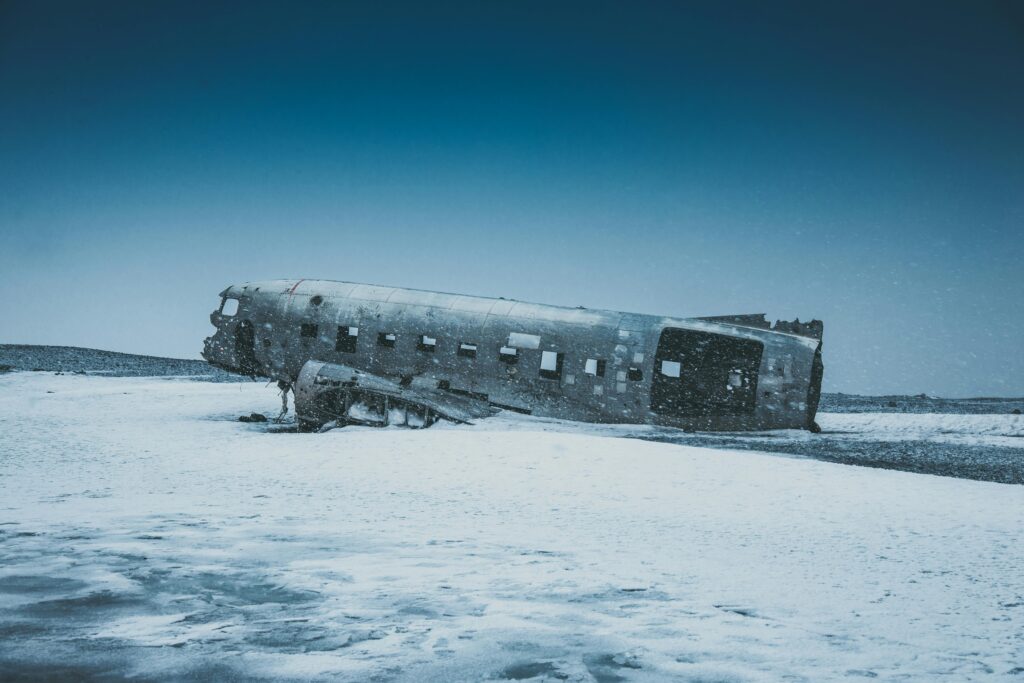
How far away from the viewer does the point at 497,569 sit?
6016mm

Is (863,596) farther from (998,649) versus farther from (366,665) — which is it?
(366,665)

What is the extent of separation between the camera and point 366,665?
394cm

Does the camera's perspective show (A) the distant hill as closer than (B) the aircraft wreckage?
No

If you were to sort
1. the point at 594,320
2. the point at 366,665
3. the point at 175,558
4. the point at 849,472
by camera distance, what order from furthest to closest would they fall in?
the point at 594,320, the point at 849,472, the point at 175,558, the point at 366,665

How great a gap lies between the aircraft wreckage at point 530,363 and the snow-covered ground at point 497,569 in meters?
4.89

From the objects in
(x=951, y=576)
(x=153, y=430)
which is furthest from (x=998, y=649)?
(x=153, y=430)

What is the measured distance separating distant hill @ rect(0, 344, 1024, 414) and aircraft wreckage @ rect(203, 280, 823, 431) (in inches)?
714

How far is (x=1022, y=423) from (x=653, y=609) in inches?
1097

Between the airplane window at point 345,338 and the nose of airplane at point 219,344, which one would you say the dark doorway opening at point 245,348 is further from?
the airplane window at point 345,338

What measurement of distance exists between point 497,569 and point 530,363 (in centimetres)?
1242

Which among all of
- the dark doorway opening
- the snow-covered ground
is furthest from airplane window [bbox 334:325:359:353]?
the snow-covered ground

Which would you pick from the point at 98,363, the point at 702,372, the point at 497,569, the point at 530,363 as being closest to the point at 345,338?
the point at 530,363

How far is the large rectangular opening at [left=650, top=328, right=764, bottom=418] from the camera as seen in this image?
18.0 m

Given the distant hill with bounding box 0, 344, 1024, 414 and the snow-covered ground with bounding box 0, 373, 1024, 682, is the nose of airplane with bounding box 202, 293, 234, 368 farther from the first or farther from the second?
the distant hill with bounding box 0, 344, 1024, 414
